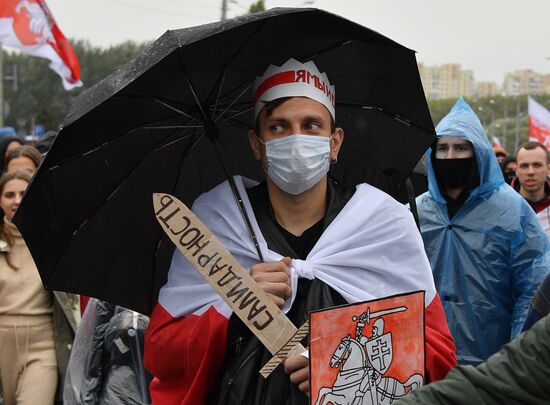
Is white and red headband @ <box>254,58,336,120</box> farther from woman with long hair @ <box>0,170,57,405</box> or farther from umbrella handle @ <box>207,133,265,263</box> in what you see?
woman with long hair @ <box>0,170,57,405</box>

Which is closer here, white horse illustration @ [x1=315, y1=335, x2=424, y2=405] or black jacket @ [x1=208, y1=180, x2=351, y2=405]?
white horse illustration @ [x1=315, y1=335, x2=424, y2=405]

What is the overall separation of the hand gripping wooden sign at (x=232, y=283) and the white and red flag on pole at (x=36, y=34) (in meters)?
9.50

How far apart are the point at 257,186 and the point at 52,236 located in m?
0.73

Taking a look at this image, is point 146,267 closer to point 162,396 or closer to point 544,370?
point 162,396

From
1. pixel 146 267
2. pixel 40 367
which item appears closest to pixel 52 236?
pixel 146 267

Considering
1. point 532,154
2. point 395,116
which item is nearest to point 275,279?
point 395,116

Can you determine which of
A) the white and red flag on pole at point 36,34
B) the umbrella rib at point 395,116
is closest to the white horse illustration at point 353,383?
the umbrella rib at point 395,116

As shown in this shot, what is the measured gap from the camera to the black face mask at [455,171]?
5.91 metres

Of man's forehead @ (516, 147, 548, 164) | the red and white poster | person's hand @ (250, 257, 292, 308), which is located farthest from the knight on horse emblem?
man's forehead @ (516, 147, 548, 164)

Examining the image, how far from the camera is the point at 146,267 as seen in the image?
11.9 feet

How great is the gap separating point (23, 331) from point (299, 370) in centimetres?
344

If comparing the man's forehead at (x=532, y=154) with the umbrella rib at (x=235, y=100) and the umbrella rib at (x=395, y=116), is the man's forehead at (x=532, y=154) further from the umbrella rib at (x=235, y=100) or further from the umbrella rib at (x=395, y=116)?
the umbrella rib at (x=235, y=100)

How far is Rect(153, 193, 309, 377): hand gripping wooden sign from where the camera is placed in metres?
3.01

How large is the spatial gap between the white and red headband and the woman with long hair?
2.99 metres
